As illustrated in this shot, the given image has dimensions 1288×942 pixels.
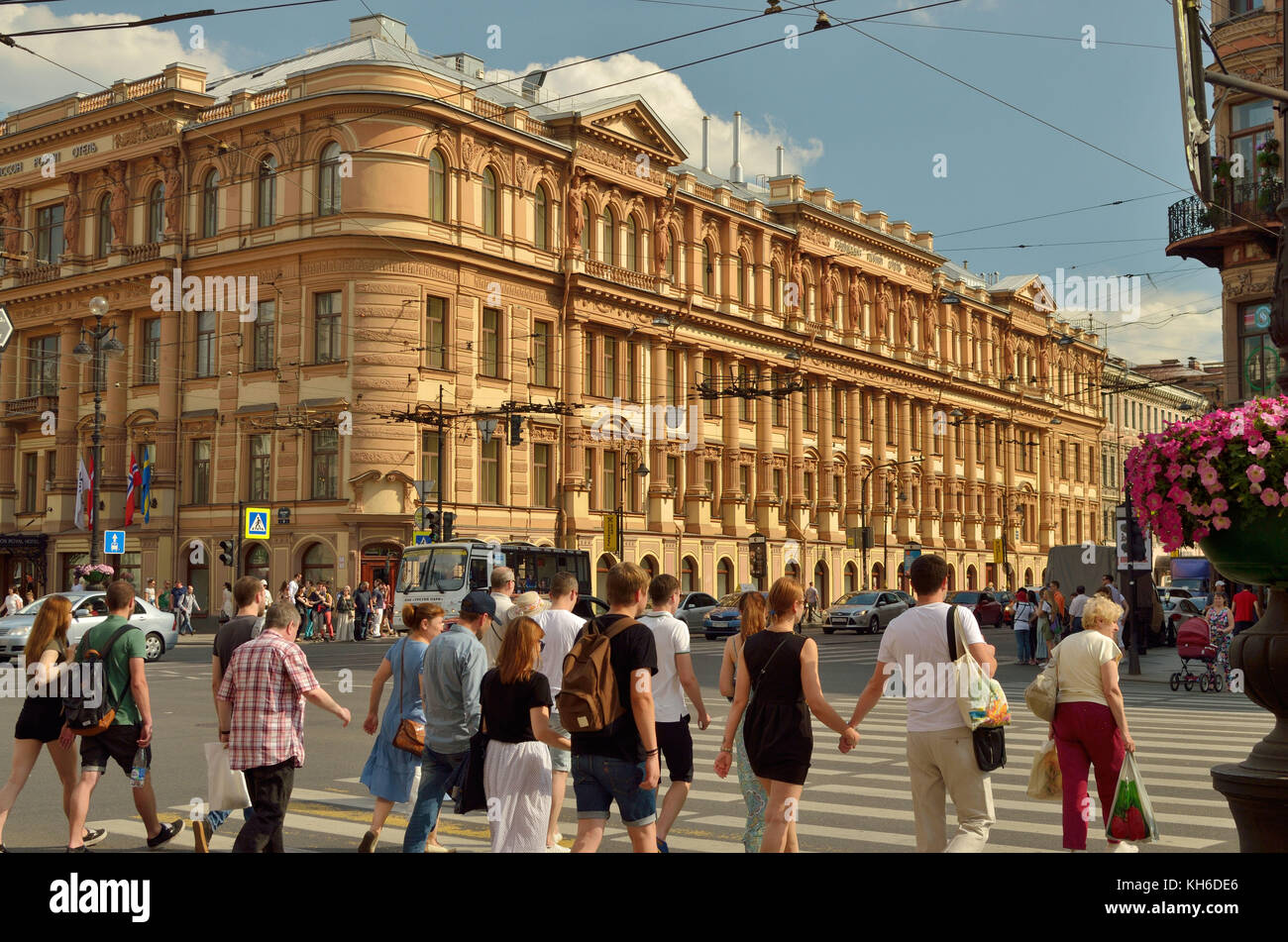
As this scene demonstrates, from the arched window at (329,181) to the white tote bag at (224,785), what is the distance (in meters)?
41.8

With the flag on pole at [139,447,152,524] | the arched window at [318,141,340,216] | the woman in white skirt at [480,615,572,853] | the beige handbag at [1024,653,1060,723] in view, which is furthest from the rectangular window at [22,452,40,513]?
the beige handbag at [1024,653,1060,723]

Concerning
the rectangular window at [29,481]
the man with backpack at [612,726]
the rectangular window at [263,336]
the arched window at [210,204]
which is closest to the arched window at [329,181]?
the rectangular window at [263,336]

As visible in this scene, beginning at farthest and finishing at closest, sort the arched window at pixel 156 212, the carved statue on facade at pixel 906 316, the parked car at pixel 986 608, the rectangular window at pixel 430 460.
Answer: the carved statue on facade at pixel 906 316
the parked car at pixel 986 608
the arched window at pixel 156 212
the rectangular window at pixel 430 460

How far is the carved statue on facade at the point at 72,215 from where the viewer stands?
55719mm

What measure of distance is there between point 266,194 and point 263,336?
Result: 5.11 metres

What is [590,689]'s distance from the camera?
7.81 m

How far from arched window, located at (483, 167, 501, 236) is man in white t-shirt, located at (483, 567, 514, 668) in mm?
39540

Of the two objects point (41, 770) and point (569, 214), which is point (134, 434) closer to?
point (569, 214)

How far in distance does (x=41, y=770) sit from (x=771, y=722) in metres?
9.39

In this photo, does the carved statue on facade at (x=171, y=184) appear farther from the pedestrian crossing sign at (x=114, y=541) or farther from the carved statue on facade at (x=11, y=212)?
the pedestrian crossing sign at (x=114, y=541)

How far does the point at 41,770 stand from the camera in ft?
47.1

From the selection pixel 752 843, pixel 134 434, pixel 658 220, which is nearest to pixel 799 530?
pixel 658 220

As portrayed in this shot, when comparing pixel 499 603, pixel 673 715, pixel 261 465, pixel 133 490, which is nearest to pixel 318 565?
pixel 261 465

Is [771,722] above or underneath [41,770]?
above
